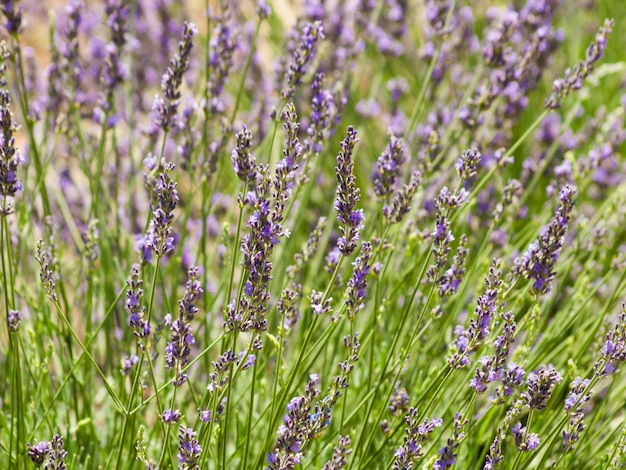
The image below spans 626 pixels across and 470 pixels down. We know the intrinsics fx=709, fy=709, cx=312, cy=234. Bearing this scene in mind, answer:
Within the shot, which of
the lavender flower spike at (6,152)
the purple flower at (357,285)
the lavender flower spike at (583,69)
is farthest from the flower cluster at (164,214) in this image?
the lavender flower spike at (583,69)

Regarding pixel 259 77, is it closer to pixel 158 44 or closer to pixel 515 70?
pixel 158 44

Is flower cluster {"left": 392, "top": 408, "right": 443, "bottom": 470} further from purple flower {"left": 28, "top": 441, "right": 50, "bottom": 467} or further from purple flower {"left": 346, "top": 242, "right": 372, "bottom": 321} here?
purple flower {"left": 28, "top": 441, "right": 50, "bottom": 467}

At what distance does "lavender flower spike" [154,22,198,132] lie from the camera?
215 cm

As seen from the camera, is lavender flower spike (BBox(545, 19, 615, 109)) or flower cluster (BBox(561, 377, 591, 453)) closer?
flower cluster (BBox(561, 377, 591, 453))

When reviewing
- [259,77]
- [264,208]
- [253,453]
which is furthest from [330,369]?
[259,77]

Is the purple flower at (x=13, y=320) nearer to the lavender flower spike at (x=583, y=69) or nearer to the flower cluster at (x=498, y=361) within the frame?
the flower cluster at (x=498, y=361)

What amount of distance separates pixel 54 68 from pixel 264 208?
1.73 meters

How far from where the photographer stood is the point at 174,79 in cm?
223

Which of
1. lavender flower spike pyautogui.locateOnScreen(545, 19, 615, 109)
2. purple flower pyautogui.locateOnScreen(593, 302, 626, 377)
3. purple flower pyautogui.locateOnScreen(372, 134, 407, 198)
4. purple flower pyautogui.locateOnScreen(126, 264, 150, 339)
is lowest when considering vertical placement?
purple flower pyautogui.locateOnScreen(593, 302, 626, 377)

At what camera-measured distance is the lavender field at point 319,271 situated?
1701mm

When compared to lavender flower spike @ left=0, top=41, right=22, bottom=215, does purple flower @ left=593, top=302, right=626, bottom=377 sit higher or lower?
lower

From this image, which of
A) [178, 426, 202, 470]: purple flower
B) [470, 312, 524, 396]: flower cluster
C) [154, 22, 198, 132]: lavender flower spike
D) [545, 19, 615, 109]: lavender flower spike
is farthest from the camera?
[545, 19, 615, 109]: lavender flower spike

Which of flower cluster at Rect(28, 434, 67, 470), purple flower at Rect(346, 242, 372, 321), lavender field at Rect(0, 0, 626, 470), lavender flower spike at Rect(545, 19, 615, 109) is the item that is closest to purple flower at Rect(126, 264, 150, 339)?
→ lavender field at Rect(0, 0, 626, 470)

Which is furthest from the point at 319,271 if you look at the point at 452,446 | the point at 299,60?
the point at 452,446
